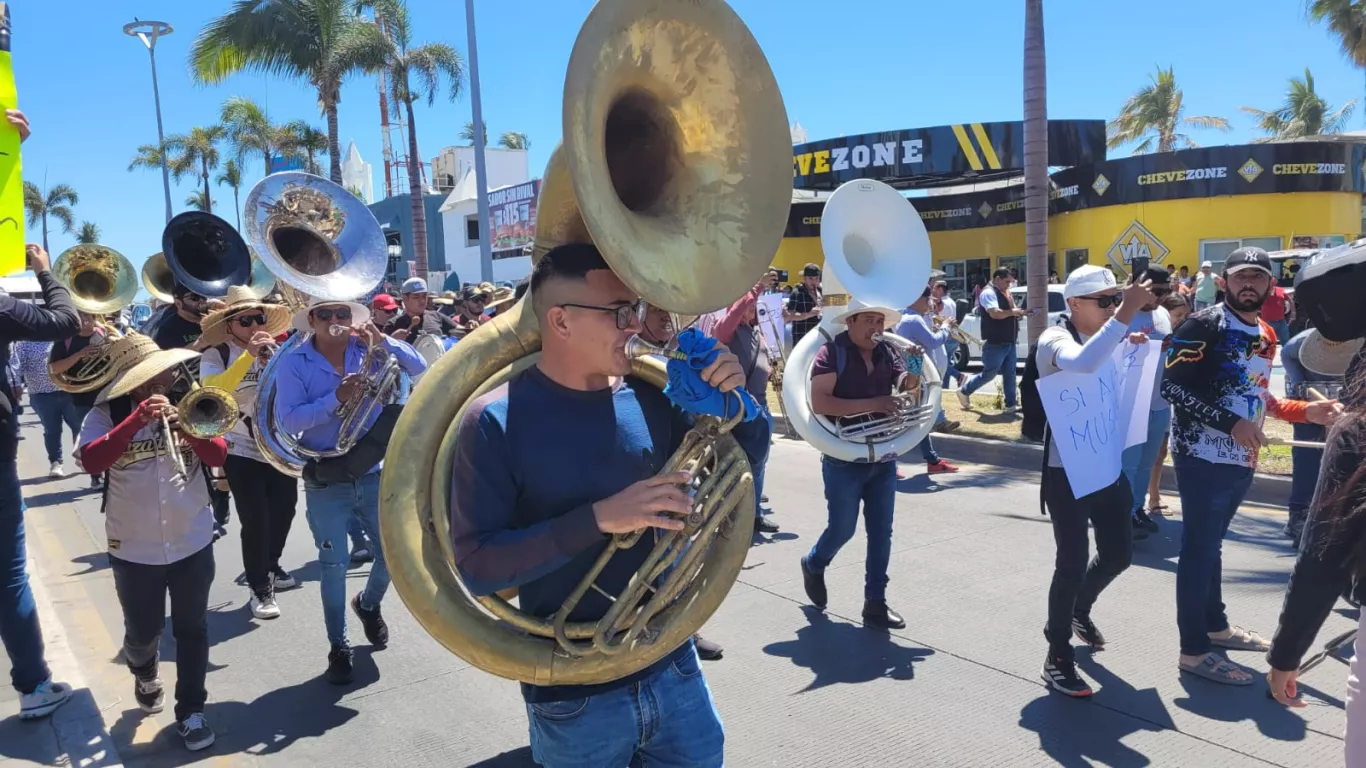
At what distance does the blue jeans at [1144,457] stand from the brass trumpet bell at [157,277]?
9.11 metres

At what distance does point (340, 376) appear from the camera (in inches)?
165

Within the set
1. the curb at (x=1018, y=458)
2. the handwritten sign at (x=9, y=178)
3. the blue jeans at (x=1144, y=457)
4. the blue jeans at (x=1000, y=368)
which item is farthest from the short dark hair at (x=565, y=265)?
the blue jeans at (x=1000, y=368)

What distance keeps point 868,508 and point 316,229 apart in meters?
3.35

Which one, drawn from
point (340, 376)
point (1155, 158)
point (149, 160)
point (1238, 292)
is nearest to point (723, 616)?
point (340, 376)

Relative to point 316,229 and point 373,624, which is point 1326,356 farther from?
point 316,229

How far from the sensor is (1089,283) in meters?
3.90

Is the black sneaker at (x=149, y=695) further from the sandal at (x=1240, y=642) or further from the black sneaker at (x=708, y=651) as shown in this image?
the sandal at (x=1240, y=642)

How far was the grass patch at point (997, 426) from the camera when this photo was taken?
7.30 meters

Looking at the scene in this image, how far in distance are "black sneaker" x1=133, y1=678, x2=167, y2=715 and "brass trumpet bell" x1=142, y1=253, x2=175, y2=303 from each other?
6.59 metres

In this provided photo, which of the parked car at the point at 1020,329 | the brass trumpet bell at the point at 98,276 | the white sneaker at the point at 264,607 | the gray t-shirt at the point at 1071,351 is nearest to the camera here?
the gray t-shirt at the point at 1071,351

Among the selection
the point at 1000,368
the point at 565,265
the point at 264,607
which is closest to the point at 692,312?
the point at 565,265

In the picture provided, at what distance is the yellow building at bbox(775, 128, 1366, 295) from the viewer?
829 inches

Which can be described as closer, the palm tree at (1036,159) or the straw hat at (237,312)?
the straw hat at (237,312)

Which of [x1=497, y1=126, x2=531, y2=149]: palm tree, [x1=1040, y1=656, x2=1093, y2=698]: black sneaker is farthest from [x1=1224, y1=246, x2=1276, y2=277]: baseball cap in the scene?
[x1=497, y1=126, x2=531, y2=149]: palm tree
